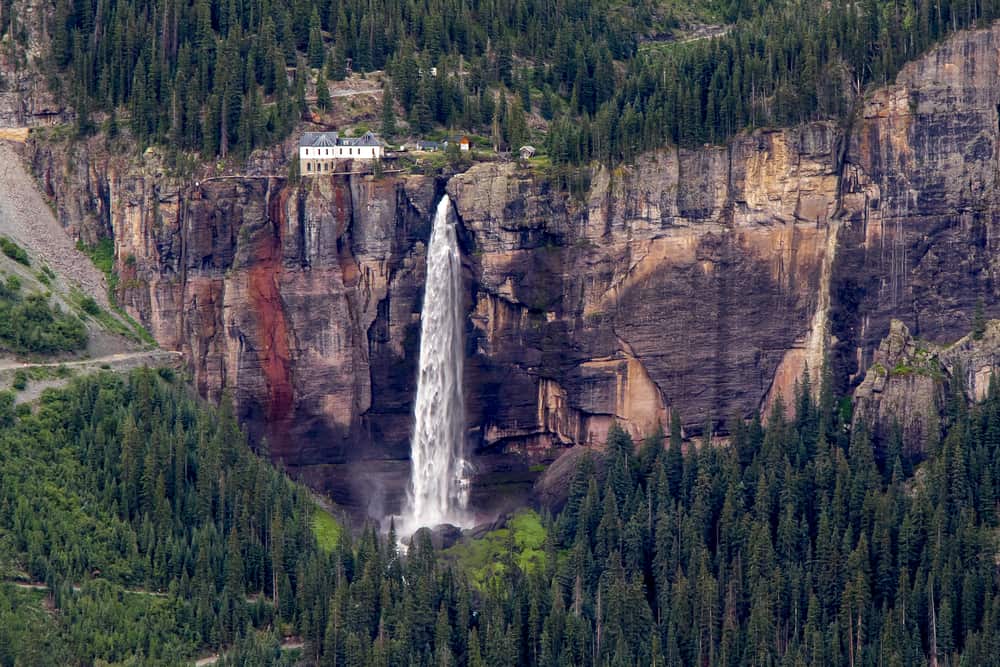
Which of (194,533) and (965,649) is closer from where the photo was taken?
(965,649)

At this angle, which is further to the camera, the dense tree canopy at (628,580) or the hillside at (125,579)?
the dense tree canopy at (628,580)

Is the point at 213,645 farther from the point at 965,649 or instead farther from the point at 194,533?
the point at 965,649

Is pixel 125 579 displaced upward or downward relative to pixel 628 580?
upward

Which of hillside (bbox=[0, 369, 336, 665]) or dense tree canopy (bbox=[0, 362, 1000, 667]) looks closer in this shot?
hillside (bbox=[0, 369, 336, 665])

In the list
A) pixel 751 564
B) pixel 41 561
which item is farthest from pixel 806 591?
pixel 41 561

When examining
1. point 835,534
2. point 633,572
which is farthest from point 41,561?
point 835,534

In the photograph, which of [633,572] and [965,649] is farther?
[633,572]

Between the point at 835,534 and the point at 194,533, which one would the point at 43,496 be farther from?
the point at 835,534

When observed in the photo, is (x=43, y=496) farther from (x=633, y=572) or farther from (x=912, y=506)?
(x=912, y=506)

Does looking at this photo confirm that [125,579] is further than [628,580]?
No
